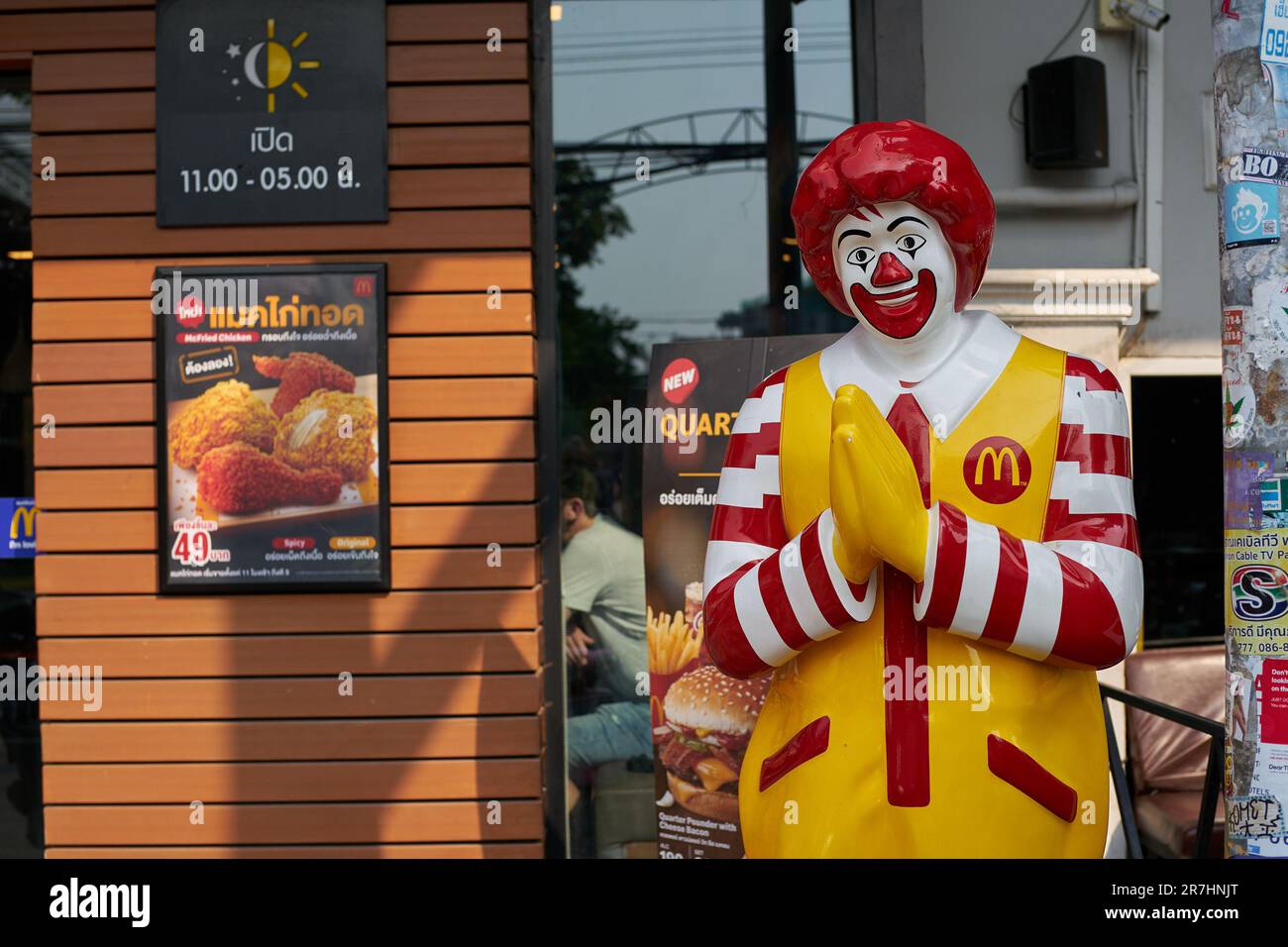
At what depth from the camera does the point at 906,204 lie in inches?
86.4

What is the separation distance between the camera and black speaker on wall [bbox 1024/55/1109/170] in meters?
4.32

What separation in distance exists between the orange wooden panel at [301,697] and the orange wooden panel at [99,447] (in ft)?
2.69

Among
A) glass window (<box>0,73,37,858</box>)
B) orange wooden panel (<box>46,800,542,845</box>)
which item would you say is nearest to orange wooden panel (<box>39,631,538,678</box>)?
orange wooden panel (<box>46,800,542,845</box>)

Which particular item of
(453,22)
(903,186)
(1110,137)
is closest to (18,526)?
(453,22)

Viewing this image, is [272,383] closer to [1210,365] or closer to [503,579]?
[503,579]

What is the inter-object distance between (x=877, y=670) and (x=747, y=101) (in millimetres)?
2988

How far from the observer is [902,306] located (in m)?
2.21

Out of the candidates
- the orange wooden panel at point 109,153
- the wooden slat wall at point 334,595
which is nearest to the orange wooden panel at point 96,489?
the wooden slat wall at point 334,595

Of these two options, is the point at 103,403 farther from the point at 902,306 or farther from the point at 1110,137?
the point at 1110,137

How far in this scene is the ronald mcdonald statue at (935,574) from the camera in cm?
208

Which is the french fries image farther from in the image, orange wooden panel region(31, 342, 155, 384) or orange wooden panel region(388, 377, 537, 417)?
orange wooden panel region(31, 342, 155, 384)

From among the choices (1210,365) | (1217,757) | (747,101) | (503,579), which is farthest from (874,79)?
(1217,757)

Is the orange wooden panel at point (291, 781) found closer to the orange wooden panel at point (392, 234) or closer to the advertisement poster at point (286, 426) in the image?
the advertisement poster at point (286, 426)

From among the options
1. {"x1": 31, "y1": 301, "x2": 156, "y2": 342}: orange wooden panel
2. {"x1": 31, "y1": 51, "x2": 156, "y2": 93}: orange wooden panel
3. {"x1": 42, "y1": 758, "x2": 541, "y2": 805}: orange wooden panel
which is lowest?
{"x1": 42, "y1": 758, "x2": 541, "y2": 805}: orange wooden panel
